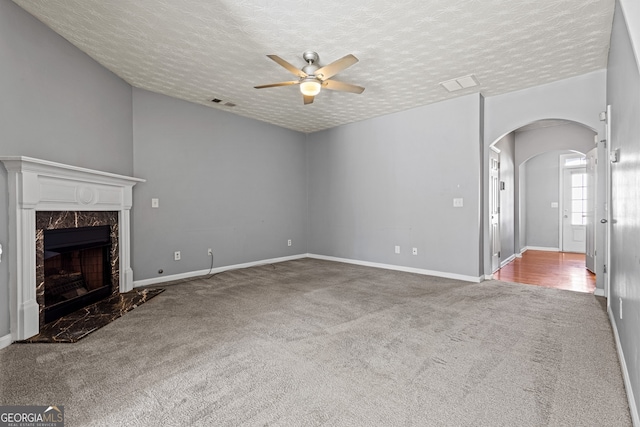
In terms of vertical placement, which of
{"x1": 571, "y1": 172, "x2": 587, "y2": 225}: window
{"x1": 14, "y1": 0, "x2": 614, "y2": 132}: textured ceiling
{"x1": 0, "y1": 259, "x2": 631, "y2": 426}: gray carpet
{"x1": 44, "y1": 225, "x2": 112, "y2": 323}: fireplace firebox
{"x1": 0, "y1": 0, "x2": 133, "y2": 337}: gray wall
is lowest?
{"x1": 0, "y1": 259, "x2": 631, "y2": 426}: gray carpet

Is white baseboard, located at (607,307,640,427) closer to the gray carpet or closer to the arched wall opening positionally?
the gray carpet

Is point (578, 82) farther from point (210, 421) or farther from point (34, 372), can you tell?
point (34, 372)

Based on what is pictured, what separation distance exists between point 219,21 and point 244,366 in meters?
2.78

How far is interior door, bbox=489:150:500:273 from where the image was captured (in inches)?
192

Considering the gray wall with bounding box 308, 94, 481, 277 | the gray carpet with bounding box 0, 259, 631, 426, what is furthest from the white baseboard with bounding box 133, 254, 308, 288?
the gray wall with bounding box 308, 94, 481, 277

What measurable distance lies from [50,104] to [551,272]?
6.97 meters

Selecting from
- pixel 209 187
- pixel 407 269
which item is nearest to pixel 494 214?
pixel 407 269

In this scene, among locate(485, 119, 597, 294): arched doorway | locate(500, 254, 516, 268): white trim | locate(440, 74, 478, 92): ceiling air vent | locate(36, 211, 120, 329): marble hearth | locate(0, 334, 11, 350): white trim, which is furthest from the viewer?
locate(500, 254, 516, 268): white trim

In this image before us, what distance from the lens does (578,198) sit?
716cm

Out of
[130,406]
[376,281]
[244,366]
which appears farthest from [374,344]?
[376,281]

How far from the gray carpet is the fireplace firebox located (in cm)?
59

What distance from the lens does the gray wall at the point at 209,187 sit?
4.31m

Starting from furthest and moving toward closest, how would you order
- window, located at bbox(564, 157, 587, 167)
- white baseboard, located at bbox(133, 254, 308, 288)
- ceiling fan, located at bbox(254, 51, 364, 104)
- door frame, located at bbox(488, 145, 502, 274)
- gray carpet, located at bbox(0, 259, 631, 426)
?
1. window, located at bbox(564, 157, 587, 167)
2. door frame, located at bbox(488, 145, 502, 274)
3. white baseboard, located at bbox(133, 254, 308, 288)
4. ceiling fan, located at bbox(254, 51, 364, 104)
5. gray carpet, located at bbox(0, 259, 631, 426)

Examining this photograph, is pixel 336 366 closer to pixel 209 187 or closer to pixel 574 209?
pixel 209 187
